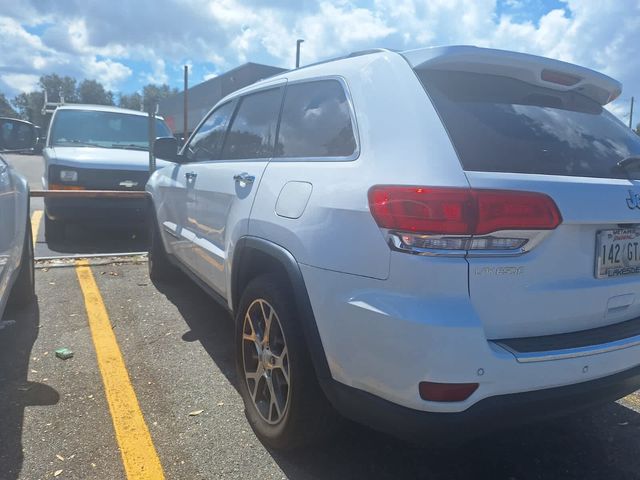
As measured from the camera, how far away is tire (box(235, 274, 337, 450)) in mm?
2322

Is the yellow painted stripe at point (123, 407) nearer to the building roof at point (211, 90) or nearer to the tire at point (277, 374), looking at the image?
the tire at point (277, 374)

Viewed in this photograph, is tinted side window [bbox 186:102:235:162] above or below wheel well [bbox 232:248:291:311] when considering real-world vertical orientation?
above

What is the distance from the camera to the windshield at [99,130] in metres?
7.67

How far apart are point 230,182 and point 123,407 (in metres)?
1.41

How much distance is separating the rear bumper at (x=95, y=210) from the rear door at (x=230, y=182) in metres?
3.15

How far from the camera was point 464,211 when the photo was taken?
1.83m

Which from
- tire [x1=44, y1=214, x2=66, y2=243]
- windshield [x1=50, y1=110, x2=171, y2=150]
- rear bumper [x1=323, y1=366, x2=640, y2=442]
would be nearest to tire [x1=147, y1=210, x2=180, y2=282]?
tire [x1=44, y1=214, x2=66, y2=243]

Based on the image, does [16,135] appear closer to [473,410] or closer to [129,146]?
[473,410]

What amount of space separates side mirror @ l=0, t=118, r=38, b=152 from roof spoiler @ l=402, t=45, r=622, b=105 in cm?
310

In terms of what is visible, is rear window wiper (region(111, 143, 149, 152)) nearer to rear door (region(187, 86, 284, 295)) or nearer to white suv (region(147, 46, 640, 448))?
rear door (region(187, 86, 284, 295))

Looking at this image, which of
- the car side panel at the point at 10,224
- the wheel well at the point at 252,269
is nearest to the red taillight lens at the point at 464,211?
the wheel well at the point at 252,269

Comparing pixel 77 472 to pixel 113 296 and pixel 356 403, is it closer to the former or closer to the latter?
pixel 356 403

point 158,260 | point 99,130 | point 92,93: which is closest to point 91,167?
point 99,130

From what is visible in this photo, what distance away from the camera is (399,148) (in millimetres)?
2012
